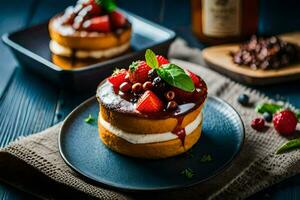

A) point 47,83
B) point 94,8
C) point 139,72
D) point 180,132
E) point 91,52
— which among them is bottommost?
point 47,83

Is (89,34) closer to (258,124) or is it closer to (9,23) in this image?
(9,23)

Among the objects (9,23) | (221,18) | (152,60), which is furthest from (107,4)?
(152,60)

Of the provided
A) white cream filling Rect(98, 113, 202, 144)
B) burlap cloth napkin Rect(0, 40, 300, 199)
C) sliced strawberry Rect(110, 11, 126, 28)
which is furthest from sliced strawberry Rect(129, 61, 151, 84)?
sliced strawberry Rect(110, 11, 126, 28)

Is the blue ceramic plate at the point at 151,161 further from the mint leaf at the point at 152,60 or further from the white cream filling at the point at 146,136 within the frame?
the mint leaf at the point at 152,60

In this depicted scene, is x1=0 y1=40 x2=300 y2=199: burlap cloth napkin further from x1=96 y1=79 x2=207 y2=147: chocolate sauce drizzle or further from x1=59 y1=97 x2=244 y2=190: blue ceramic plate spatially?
x1=96 y1=79 x2=207 y2=147: chocolate sauce drizzle

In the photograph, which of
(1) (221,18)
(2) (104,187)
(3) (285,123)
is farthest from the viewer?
(1) (221,18)

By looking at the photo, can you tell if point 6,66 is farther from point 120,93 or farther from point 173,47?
point 120,93

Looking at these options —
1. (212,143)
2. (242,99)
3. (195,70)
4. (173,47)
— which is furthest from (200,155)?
(173,47)
